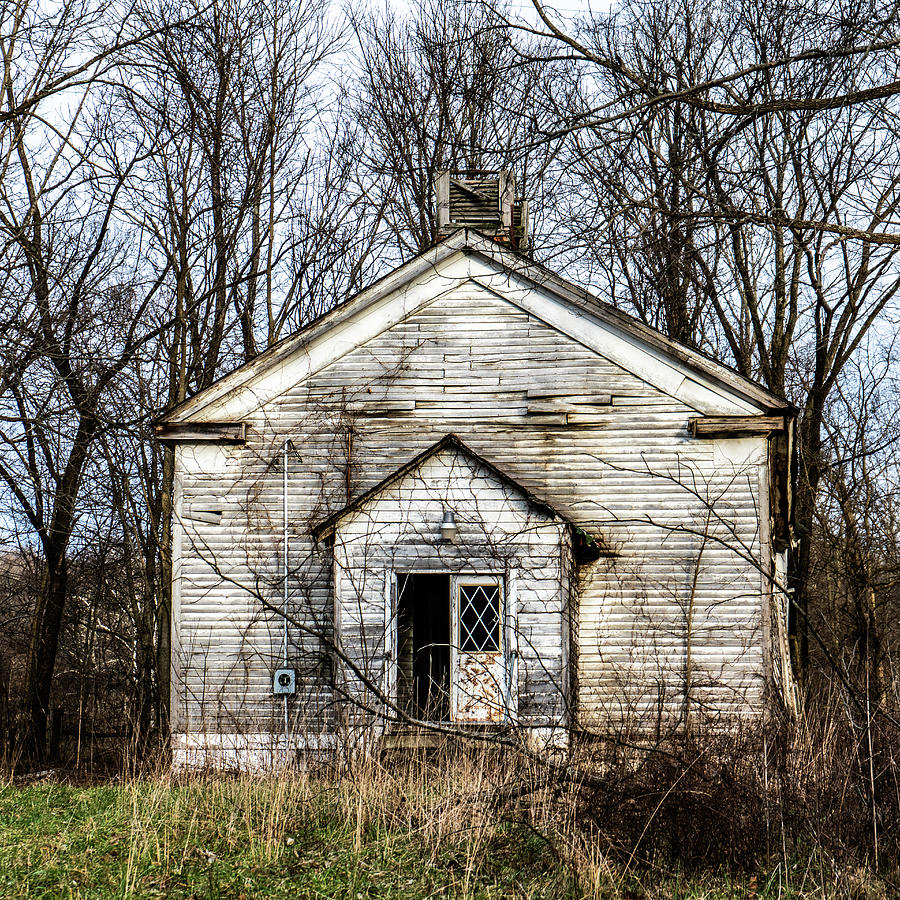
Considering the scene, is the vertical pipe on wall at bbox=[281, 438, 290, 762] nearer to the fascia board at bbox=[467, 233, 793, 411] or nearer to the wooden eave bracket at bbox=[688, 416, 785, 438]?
the fascia board at bbox=[467, 233, 793, 411]

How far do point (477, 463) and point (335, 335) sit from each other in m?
2.70

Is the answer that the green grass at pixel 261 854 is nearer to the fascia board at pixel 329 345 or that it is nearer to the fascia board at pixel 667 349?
the fascia board at pixel 329 345

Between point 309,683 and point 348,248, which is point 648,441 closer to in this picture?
point 309,683

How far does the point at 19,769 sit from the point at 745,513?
11.0 meters

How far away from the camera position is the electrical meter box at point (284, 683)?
40.4 feet

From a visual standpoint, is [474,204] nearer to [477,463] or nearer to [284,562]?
[477,463]

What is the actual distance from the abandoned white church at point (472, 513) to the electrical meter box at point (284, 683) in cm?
3

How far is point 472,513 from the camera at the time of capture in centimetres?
1184

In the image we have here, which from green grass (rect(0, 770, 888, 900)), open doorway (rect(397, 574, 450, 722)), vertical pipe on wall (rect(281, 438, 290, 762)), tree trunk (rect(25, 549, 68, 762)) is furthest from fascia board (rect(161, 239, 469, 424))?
tree trunk (rect(25, 549, 68, 762))

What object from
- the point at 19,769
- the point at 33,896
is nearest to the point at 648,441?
the point at 33,896

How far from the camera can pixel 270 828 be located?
7598 mm

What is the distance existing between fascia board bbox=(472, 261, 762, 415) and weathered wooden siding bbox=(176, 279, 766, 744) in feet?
0.37

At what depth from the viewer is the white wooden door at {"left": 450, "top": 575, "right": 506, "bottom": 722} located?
11688mm

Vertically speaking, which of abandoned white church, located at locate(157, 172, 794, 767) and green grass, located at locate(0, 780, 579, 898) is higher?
abandoned white church, located at locate(157, 172, 794, 767)
